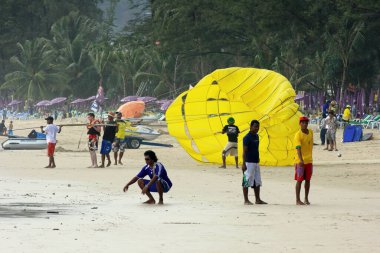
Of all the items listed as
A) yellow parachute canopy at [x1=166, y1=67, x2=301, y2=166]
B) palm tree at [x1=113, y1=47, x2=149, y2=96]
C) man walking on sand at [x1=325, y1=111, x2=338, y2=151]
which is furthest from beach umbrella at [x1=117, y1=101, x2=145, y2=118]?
palm tree at [x1=113, y1=47, x2=149, y2=96]

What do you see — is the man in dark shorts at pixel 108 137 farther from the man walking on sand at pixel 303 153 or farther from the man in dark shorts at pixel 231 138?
the man walking on sand at pixel 303 153

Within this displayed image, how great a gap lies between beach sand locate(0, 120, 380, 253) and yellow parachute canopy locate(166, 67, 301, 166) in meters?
0.73

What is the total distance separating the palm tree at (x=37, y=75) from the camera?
92.1 m

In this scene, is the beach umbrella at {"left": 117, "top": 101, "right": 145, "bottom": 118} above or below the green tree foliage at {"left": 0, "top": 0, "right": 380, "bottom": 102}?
below

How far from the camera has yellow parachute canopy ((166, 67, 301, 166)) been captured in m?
25.7

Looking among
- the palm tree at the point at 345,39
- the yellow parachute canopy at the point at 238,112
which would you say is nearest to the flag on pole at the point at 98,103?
the palm tree at the point at 345,39

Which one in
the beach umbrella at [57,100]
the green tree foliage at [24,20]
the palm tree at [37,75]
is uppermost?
the green tree foliage at [24,20]

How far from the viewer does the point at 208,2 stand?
65.8 metres

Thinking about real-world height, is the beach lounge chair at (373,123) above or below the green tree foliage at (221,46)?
below

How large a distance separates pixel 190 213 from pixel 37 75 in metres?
78.6

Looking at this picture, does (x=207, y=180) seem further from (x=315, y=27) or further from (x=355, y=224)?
(x=315, y=27)

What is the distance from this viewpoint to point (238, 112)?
27.2m

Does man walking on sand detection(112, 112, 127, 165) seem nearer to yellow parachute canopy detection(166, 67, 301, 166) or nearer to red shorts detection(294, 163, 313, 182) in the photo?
yellow parachute canopy detection(166, 67, 301, 166)

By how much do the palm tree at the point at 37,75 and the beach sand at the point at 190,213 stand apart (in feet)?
218
